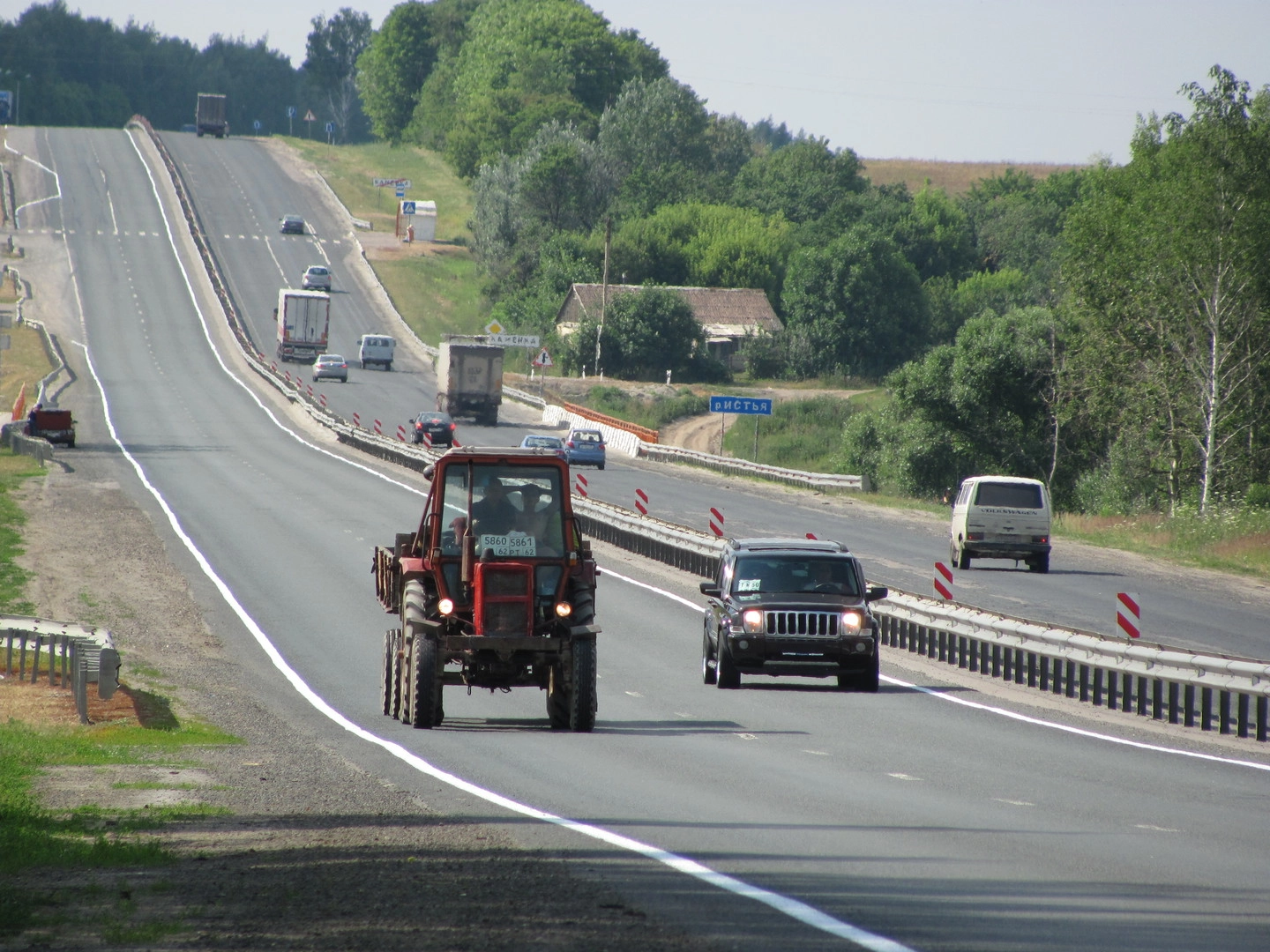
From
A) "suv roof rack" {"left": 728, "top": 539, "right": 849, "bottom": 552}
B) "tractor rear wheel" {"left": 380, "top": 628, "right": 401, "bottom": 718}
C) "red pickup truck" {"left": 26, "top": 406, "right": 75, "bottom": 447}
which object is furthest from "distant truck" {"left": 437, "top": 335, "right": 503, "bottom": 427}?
"tractor rear wheel" {"left": 380, "top": 628, "right": 401, "bottom": 718}

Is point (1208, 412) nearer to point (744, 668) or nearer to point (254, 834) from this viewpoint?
point (744, 668)

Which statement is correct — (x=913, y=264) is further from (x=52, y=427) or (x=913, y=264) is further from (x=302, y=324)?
(x=52, y=427)

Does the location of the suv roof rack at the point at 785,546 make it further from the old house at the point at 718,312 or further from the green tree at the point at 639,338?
the old house at the point at 718,312

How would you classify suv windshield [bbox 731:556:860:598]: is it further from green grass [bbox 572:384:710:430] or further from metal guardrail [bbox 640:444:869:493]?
green grass [bbox 572:384:710:430]

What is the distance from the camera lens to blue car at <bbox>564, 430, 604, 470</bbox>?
2319 inches

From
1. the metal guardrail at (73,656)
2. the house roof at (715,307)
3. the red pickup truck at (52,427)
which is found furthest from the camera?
the house roof at (715,307)

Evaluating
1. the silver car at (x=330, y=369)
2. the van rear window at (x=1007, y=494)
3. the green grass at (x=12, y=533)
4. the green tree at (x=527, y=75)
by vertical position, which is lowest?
the green grass at (x=12, y=533)

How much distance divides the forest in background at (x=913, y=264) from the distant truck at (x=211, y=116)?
24.9 meters

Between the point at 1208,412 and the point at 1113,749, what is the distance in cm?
3933

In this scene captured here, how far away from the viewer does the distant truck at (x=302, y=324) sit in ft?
286

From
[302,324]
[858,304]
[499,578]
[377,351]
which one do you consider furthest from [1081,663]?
[858,304]

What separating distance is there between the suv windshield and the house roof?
278ft

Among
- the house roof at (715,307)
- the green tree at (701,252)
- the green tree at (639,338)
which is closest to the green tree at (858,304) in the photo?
the house roof at (715,307)

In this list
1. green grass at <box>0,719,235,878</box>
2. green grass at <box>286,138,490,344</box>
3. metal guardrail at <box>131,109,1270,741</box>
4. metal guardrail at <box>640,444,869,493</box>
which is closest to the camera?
green grass at <box>0,719,235,878</box>
